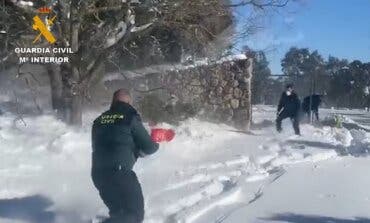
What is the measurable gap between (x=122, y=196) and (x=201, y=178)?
163 inches

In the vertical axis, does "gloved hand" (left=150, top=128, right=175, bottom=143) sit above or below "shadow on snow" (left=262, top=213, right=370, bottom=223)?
above

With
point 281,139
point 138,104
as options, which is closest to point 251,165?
point 281,139

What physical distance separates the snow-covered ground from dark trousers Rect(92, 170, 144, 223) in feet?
4.10

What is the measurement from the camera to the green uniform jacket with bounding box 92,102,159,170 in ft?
20.8

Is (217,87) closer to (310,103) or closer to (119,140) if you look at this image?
(310,103)

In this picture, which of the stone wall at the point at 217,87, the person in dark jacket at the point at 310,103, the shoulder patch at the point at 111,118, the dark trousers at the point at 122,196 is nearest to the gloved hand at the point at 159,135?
the shoulder patch at the point at 111,118

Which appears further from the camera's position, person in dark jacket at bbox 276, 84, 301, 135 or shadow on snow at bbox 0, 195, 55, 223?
person in dark jacket at bbox 276, 84, 301, 135

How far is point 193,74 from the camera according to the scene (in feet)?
61.8

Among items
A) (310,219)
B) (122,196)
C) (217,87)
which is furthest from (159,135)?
(217,87)

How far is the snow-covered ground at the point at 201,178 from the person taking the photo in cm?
808

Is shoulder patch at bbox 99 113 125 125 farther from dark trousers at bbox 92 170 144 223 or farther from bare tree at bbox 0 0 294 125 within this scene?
bare tree at bbox 0 0 294 125

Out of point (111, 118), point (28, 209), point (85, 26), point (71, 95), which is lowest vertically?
point (28, 209)

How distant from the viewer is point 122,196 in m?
6.25

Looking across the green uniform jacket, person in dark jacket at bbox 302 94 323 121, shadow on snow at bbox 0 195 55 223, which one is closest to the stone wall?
person in dark jacket at bbox 302 94 323 121
